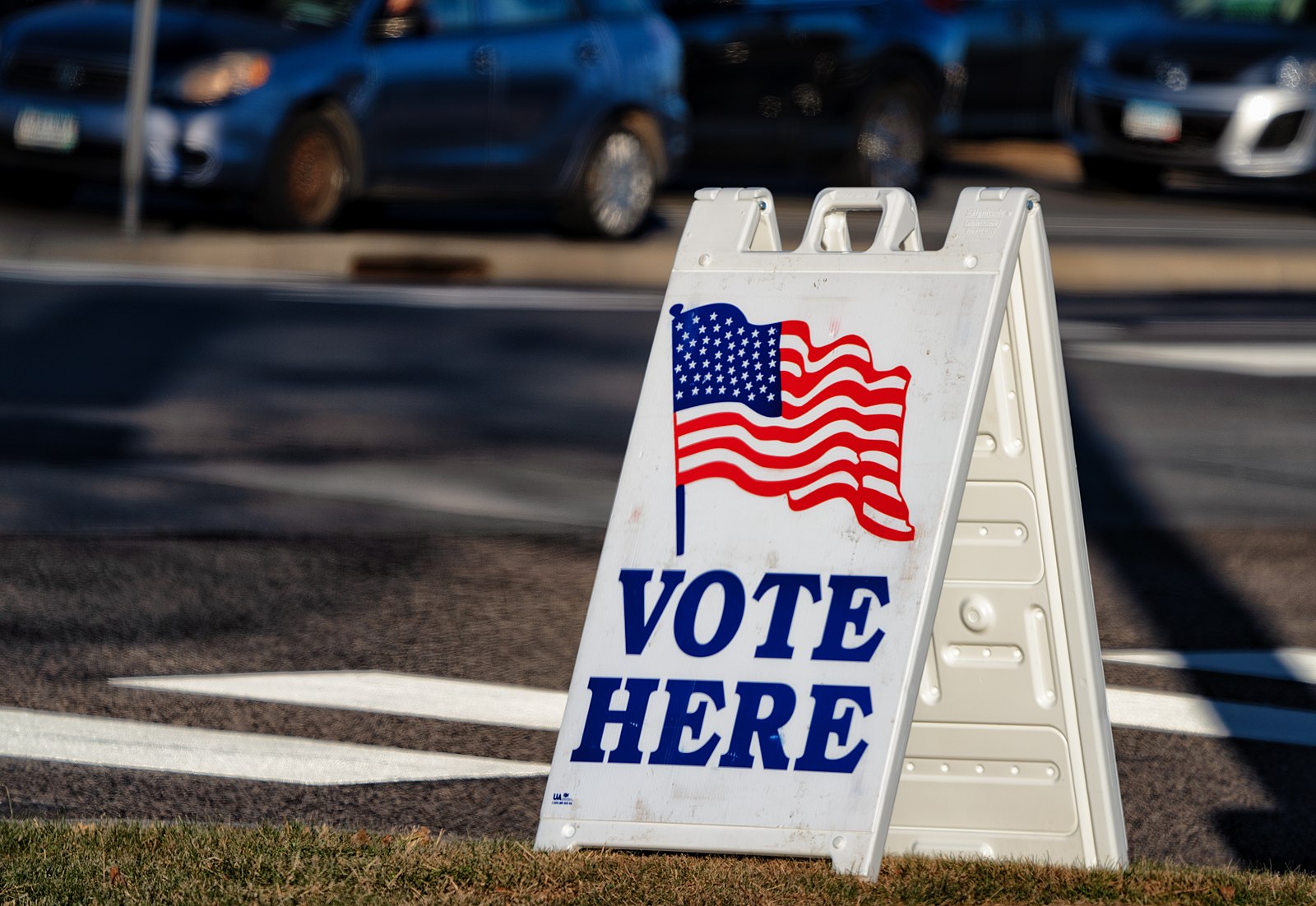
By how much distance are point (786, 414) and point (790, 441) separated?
52mm

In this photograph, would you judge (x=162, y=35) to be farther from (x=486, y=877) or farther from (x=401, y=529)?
(x=486, y=877)

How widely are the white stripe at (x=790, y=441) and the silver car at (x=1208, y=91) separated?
12270 millimetres

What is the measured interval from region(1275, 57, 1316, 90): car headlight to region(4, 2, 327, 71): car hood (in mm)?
6792

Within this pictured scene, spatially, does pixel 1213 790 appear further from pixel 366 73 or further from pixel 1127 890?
pixel 366 73

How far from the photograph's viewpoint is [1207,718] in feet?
17.4

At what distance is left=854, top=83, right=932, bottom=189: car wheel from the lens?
15.7 metres

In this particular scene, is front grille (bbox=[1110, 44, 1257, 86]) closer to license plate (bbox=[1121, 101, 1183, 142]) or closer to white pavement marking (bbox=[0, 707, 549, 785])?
license plate (bbox=[1121, 101, 1183, 142])

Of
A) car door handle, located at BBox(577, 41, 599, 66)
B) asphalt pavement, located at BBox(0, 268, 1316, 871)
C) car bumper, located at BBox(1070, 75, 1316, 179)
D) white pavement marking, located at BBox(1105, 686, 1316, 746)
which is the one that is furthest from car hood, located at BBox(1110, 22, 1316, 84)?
white pavement marking, located at BBox(1105, 686, 1316, 746)

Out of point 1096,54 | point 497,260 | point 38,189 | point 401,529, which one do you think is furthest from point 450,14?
point 401,529

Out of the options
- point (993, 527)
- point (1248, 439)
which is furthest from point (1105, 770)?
point (1248, 439)

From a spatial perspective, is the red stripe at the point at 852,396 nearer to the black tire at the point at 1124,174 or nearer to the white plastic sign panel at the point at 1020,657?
the white plastic sign panel at the point at 1020,657

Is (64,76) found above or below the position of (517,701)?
below

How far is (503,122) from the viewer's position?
13766 millimetres

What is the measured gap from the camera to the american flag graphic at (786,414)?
12.3 feet
